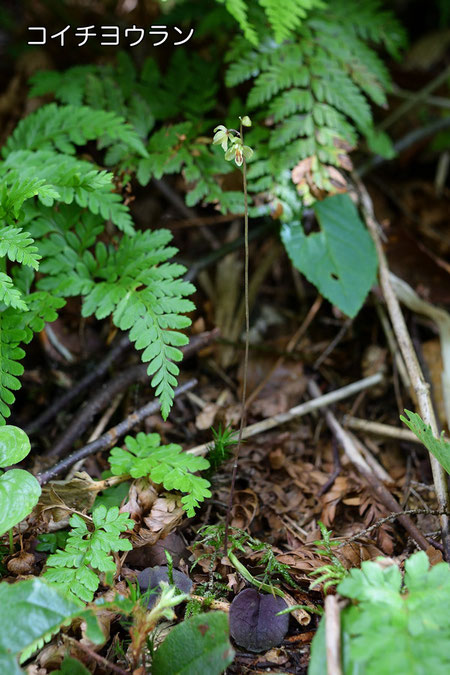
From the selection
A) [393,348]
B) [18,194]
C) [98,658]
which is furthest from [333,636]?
[18,194]

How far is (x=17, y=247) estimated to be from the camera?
1.96 m

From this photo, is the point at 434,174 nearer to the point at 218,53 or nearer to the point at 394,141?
the point at 394,141

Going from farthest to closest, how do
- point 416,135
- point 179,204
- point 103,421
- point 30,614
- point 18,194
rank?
point 416,135, point 179,204, point 103,421, point 18,194, point 30,614

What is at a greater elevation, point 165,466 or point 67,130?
point 67,130

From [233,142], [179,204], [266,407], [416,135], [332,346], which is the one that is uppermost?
[233,142]

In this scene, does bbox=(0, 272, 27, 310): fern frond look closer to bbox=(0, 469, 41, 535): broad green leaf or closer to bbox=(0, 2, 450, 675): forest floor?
bbox=(0, 469, 41, 535): broad green leaf

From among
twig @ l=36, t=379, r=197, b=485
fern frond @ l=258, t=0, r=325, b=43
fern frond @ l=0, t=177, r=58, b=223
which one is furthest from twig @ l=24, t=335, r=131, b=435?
fern frond @ l=258, t=0, r=325, b=43

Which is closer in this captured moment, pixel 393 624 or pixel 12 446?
pixel 393 624

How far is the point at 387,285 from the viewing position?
287 cm

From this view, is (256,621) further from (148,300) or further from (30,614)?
(148,300)

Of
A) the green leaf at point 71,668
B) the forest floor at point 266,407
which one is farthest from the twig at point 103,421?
the green leaf at point 71,668

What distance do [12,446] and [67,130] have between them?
1544 millimetres

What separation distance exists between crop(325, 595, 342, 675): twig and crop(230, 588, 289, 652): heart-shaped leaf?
1.07 ft

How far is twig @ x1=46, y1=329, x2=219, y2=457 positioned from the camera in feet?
7.90
